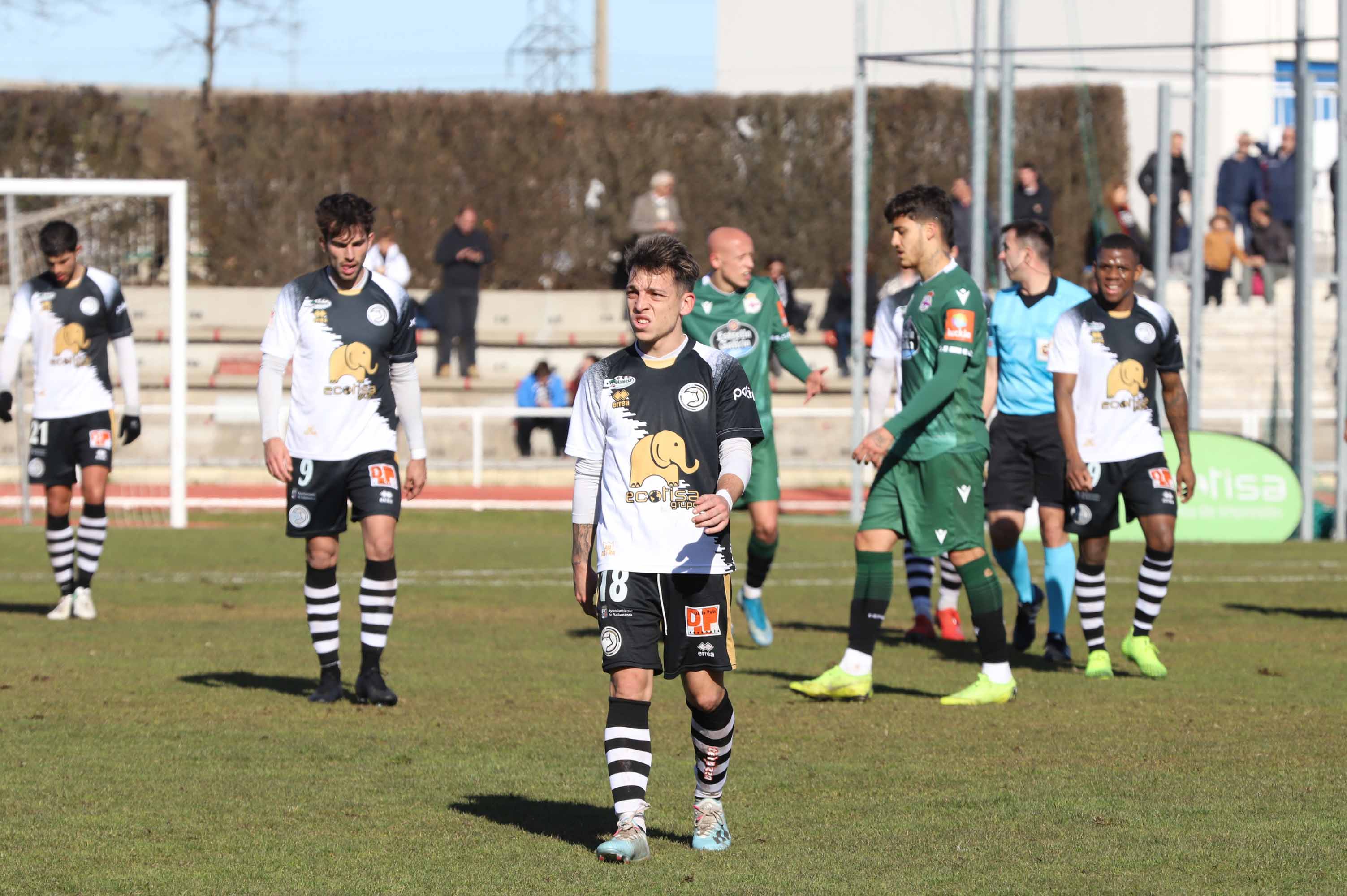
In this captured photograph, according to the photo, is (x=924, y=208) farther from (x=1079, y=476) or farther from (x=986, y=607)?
(x=986, y=607)

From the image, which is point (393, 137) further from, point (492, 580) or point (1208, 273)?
point (492, 580)

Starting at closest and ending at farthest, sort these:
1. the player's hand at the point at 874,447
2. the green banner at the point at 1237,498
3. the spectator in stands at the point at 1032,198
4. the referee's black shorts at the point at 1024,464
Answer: the player's hand at the point at 874,447, the referee's black shorts at the point at 1024,464, the green banner at the point at 1237,498, the spectator in stands at the point at 1032,198

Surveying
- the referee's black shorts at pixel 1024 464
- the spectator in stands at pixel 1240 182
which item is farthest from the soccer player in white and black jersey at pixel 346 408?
the spectator in stands at pixel 1240 182

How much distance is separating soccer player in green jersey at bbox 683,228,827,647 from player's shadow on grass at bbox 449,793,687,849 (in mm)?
4039

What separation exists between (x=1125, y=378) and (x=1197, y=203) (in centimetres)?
1078

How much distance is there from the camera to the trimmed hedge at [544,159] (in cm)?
3209

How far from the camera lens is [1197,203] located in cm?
1939

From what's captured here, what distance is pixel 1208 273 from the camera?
2773 cm

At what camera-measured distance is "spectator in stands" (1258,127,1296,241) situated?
87.5 feet

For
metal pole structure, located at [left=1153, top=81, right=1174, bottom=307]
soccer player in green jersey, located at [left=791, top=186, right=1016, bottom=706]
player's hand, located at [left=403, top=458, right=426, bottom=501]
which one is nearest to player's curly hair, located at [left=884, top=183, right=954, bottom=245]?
soccer player in green jersey, located at [left=791, top=186, right=1016, bottom=706]

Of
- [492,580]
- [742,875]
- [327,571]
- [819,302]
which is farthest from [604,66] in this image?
[742,875]

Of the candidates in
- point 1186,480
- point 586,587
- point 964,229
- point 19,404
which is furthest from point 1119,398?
point 964,229

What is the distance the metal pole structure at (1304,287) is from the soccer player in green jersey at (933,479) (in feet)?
33.9

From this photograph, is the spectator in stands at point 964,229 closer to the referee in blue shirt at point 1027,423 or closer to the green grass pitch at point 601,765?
the green grass pitch at point 601,765
